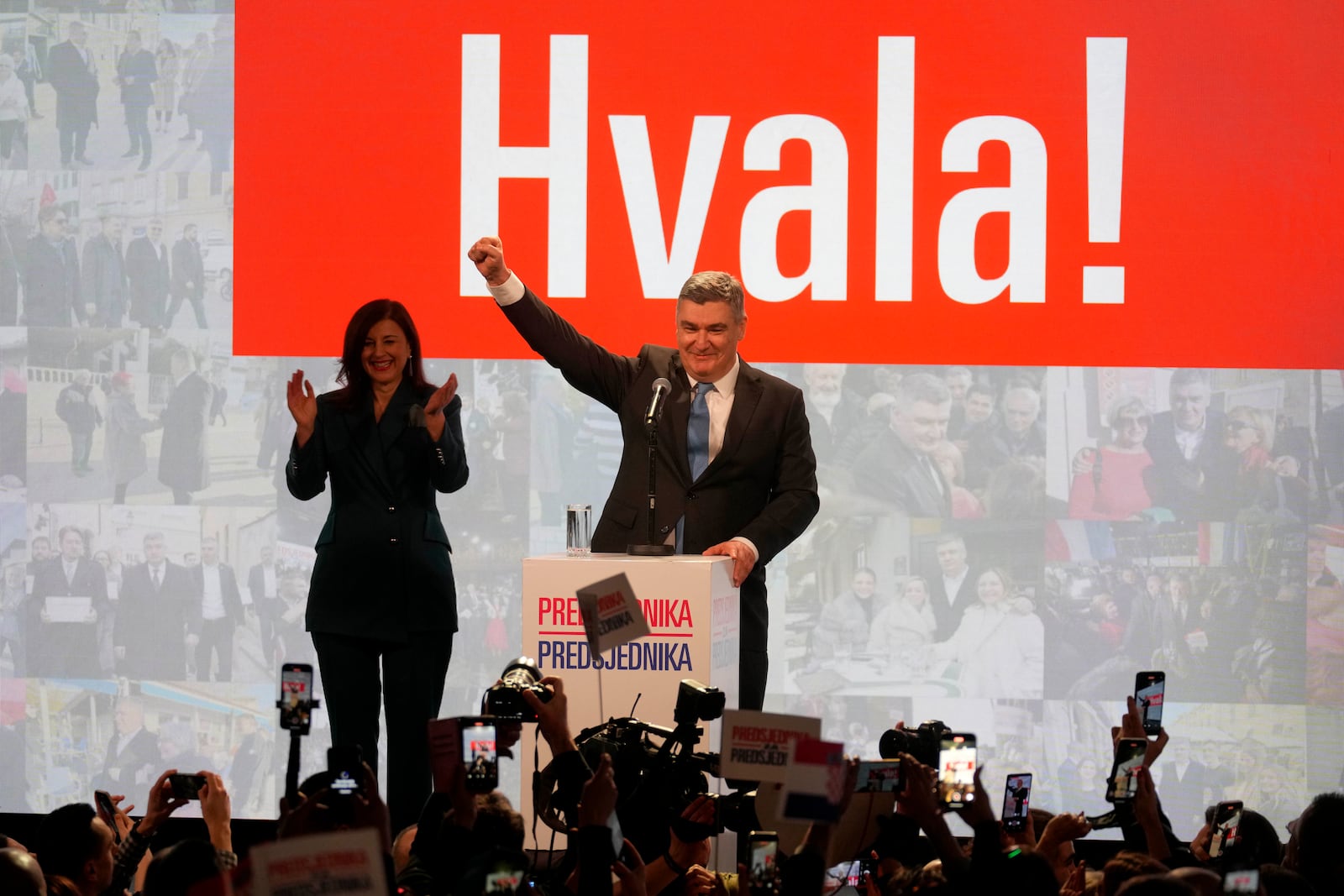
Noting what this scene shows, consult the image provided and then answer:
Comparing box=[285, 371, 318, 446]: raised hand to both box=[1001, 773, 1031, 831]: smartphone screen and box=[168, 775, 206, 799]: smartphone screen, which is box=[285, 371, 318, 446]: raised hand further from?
box=[1001, 773, 1031, 831]: smartphone screen

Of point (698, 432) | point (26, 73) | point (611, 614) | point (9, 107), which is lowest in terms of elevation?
point (611, 614)

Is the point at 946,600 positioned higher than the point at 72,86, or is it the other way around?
the point at 72,86

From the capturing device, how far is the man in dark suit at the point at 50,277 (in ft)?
18.1

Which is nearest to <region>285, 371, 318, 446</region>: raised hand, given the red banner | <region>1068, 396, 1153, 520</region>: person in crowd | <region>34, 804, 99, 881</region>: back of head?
<region>34, 804, 99, 881</region>: back of head

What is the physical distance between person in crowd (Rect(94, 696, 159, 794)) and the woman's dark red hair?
2133 millimetres

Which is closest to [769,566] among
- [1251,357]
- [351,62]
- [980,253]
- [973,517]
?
[973,517]

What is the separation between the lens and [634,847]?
272 centimetres

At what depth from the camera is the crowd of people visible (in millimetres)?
2244

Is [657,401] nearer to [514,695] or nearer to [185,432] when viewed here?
[514,695]

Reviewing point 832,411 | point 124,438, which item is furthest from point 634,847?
point 124,438

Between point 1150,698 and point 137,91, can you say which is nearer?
point 1150,698

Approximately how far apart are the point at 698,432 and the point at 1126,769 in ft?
4.71

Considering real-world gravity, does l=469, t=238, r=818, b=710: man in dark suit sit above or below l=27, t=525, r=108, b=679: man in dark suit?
above

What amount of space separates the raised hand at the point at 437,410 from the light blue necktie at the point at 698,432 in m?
0.59
